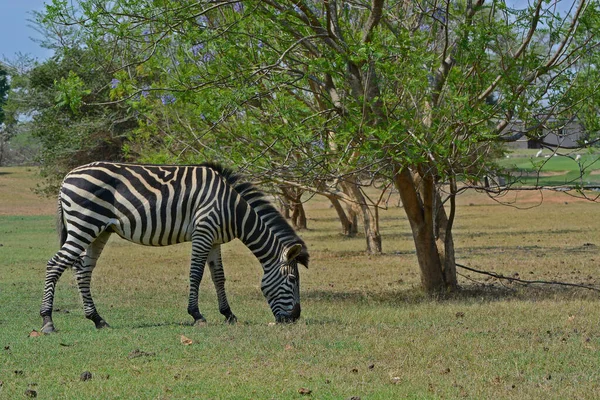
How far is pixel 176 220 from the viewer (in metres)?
10.9

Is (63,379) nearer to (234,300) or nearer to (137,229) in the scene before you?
(137,229)

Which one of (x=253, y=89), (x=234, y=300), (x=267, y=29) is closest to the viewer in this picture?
(x=253, y=89)

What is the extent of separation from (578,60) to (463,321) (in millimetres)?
4246

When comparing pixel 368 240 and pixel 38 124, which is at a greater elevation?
pixel 38 124

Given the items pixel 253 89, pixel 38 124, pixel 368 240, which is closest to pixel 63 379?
pixel 253 89

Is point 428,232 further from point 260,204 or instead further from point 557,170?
point 557,170

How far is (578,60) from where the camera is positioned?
39.3 ft

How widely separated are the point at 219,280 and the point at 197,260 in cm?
63

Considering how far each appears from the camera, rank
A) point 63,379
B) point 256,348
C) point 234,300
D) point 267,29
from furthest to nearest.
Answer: point 234,300 < point 267,29 < point 256,348 < point 63,379

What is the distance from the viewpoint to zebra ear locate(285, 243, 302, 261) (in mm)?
10750

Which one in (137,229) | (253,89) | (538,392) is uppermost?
(253,89)

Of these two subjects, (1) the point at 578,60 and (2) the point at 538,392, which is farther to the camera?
(1) the point at 578,60

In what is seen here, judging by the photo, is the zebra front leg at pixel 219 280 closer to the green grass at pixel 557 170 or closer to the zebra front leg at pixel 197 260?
the zebra front leg at pixel 197 260

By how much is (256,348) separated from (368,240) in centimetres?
1425
